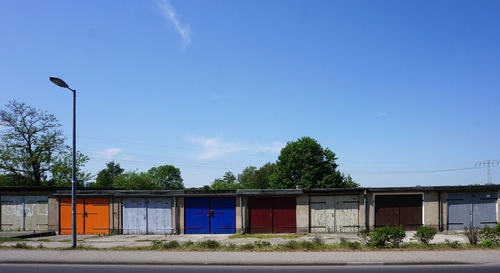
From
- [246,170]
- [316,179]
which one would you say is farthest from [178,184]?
[316,179]

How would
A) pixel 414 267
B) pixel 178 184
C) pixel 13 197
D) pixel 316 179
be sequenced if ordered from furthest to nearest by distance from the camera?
pixel 178 184 < pixel 316 179 < pixel 13 197 < pixel 414 267

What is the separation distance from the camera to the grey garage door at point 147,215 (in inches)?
958

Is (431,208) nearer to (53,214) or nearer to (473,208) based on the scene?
(473,208)

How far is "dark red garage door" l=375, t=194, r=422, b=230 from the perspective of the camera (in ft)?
78.2

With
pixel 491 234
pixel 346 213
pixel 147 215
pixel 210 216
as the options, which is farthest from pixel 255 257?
pixel 147 215

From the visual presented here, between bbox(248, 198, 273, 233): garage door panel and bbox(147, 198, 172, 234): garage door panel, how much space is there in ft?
17.2

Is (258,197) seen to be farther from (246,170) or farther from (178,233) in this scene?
(246,170)

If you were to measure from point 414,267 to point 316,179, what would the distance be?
38965 mm

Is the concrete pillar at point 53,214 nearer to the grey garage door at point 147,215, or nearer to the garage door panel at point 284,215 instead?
the grey garage door at point 147,215

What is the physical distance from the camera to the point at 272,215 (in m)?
24.2

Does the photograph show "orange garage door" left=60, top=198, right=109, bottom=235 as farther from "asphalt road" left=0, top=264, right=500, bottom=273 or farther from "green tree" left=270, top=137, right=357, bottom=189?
"green tree" left=270, top=137, right=357, bottom=189

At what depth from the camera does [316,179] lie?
50656 mm

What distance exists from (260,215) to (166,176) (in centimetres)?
7783

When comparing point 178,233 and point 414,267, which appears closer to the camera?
point 414,267
